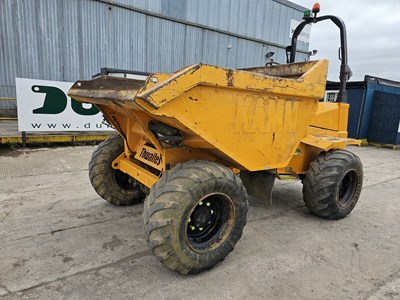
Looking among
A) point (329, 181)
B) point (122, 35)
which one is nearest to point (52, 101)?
point (122, 35)

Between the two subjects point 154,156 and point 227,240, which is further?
point 154,156

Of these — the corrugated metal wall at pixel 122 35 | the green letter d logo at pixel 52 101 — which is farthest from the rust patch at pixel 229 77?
the corrugated metal wall at pixel 122 35

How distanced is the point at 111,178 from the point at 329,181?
2.52m

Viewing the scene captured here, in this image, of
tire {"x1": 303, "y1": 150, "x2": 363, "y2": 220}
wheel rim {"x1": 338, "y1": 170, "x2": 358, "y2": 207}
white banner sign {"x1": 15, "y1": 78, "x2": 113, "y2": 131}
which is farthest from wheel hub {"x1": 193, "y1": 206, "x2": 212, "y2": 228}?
white banner sign {"x1": 15, "y1": 78, "x2": 113, "y2": 131}

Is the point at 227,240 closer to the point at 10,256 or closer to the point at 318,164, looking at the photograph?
the point at 318,164

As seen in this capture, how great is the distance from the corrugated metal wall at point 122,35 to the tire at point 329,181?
10.2 metres

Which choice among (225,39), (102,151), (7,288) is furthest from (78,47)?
(7,288)

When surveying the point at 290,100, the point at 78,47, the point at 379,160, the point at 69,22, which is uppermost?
the point at 69,22

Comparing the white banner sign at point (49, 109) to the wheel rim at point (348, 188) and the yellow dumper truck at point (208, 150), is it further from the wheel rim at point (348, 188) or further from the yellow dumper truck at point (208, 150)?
the wheel rim at point (348, 188)

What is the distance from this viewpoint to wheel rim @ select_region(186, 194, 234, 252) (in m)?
2.44

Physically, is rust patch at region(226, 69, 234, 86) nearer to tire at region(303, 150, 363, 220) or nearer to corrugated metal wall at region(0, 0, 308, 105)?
tire at region(303, 150, 363, 220)

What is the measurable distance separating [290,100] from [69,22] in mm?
10472

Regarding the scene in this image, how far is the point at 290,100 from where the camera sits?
9.14 ft

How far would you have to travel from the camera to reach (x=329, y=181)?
3287mm
